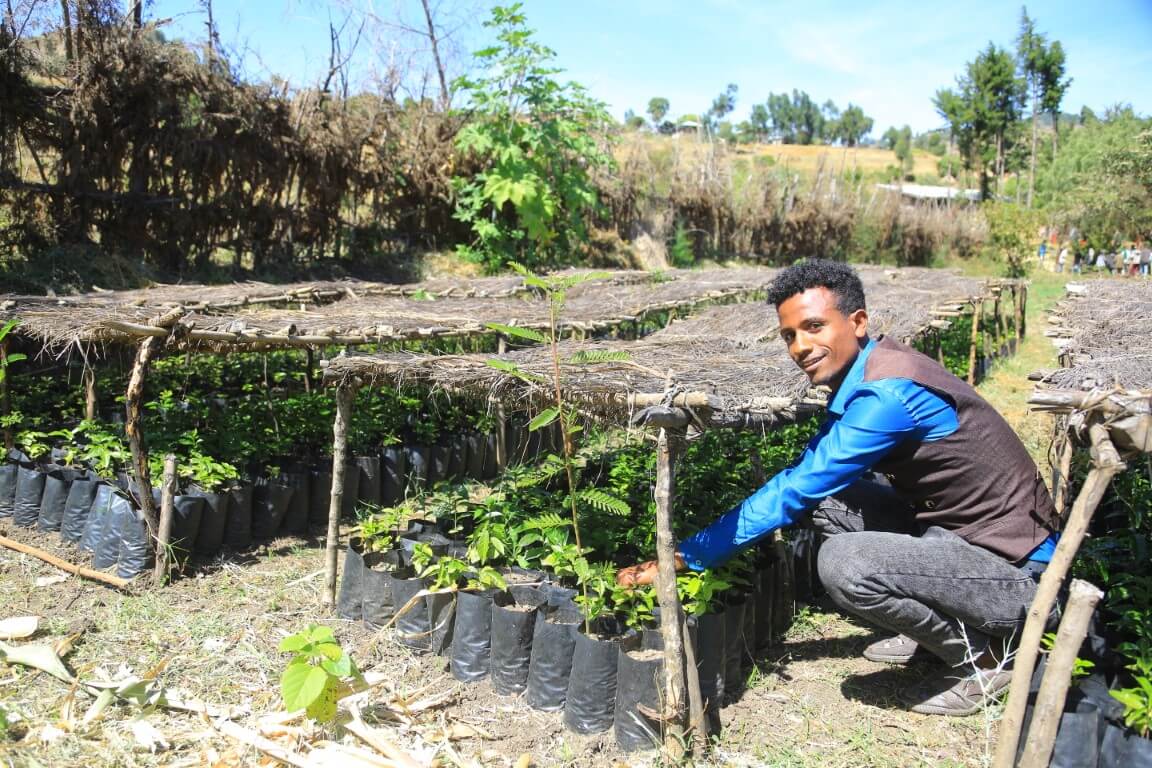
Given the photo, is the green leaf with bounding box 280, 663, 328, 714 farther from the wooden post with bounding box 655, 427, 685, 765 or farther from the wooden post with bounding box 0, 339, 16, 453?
the wooden post with bounding box 0, 339, 16, 453

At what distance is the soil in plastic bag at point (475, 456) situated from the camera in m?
6.21

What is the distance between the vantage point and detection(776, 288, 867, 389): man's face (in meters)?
2.90

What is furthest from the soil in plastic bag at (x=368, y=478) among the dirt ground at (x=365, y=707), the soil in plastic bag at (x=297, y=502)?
the dirt ground at (x=365, y=707)

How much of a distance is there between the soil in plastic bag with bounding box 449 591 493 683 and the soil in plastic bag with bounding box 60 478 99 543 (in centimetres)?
264

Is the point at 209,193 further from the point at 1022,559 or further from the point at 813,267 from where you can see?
the point at 1022,559

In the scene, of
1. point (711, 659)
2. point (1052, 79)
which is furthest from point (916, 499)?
point (1052, 79)

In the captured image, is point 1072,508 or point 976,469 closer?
point 1072,508

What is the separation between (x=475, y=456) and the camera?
246 inches

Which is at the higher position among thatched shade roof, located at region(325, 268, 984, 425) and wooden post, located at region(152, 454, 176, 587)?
thatched shade roof, located at region(325, 268, 984, 425)

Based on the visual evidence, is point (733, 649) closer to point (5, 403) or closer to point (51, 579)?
point (51, 579)

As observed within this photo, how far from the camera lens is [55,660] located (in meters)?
3.27

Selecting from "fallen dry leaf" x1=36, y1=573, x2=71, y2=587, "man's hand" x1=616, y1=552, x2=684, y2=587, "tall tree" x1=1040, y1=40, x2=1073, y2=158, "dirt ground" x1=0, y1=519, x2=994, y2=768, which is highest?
"tall tree" x1=1040, y1=40, x2=1073, y2=158

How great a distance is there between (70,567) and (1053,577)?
4.44 meters

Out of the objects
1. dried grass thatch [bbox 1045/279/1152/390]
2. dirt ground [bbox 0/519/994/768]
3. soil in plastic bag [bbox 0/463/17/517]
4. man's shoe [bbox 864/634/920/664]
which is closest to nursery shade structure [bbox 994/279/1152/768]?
dried grass thatch [bbox 1045/279/1152/390]
